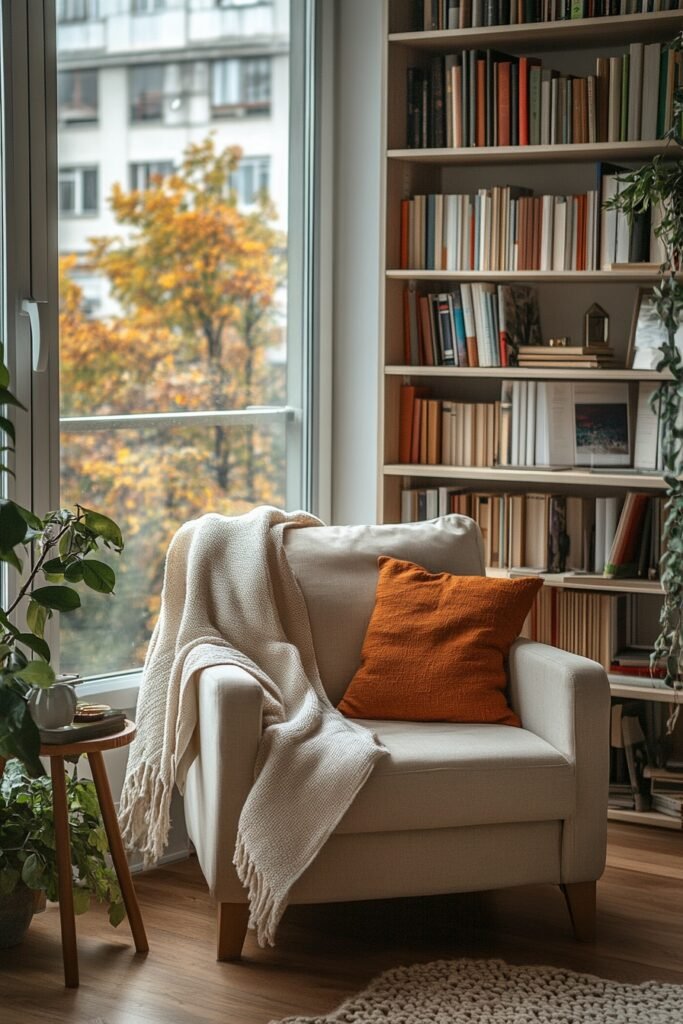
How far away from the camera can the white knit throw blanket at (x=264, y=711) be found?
267cm

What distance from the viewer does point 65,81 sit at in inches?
129

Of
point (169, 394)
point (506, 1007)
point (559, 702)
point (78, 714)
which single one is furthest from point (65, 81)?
point (506, 1007)

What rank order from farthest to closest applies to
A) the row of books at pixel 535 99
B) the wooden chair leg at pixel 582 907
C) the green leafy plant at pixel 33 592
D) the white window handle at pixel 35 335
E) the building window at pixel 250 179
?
the building window at pixel 250 179 < the row of books at pixel 535 99 < the white window handle at pixel 35 335 < the wooden chair leg at pixel 582 907 < the green leafy plant at pixel 33 592

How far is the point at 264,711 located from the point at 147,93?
1.75m

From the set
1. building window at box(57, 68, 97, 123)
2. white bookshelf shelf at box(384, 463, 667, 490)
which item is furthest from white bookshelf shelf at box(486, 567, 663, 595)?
building window at box(57, 68, 97, 123)

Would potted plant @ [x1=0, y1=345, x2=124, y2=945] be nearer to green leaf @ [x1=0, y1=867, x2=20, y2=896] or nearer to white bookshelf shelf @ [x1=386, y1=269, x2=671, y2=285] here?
green leaf @ [x1=0, y1=867, x2=20, y2=896]

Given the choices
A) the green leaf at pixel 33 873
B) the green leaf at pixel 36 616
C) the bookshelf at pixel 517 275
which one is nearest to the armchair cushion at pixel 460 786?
the green leaf at pixel 33 873

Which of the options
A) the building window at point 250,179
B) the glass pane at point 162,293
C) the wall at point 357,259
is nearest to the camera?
the glass pane at point 162,293

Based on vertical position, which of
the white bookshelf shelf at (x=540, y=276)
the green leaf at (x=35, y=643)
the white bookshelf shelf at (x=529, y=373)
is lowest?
the green leaf at (x=35, y=643)

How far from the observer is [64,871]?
8.76ft

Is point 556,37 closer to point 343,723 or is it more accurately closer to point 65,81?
point 65,81

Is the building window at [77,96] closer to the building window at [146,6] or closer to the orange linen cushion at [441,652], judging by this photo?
the building window at [146,6]

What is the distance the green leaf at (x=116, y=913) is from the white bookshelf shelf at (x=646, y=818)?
1474 mm

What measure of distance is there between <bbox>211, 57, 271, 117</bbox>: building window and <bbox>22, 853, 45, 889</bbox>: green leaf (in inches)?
84.9
